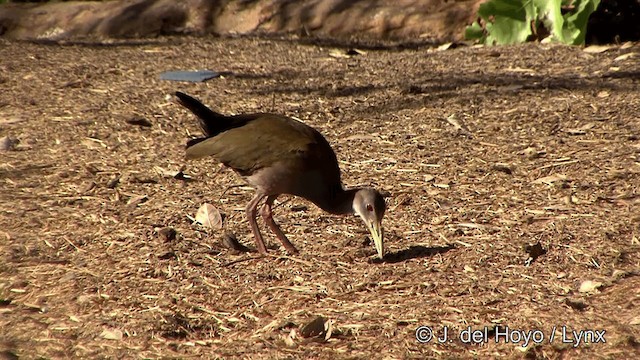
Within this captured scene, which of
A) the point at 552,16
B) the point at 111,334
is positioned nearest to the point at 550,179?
the point at 111,334

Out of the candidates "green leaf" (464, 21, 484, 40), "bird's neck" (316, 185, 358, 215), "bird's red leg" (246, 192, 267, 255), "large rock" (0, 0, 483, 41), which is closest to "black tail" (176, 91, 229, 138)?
"bird's red leg" (246, 192, 267, 255)

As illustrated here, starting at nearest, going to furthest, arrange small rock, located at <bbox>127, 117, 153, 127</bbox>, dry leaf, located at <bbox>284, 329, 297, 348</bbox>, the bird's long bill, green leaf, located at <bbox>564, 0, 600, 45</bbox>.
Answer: dry leaf, located at <bbox>284, 329, 297, 348</bbox>
the bird's long bill
small rock, located at <bbox>127, 117, 153, 127</bbox>
green leaf, located at <bbox>564, 0, 600, 45</bbox>

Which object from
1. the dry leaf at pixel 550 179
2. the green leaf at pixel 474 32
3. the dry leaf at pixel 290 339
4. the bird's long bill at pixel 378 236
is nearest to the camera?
the dry leaf at pixel 290 339

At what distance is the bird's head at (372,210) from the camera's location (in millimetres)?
4621

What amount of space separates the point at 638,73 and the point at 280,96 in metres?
2.69

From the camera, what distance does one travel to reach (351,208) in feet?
15.8

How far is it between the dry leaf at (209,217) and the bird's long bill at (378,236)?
35.5 inches

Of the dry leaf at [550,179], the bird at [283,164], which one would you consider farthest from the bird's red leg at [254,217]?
the dry leaf at [550,179]

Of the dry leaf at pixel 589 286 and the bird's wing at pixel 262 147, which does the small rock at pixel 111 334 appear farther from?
the dry leaf at pixel 589 286

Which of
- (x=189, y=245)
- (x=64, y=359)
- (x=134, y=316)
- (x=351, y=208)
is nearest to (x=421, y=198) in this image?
(x=351, y=208)

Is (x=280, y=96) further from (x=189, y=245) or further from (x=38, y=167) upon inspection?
(x=189, y=245)

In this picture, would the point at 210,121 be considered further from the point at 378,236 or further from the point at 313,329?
the point at 313,329

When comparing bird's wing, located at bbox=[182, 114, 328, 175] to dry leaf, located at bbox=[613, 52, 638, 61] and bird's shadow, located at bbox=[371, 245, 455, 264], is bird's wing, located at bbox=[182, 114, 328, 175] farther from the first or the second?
dry leaf, located at bbox=[613, 52, 638, 61]

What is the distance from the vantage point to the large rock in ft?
31.1
